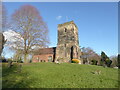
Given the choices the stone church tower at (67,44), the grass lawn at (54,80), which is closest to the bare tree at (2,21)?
the grass lawn at (54,80)

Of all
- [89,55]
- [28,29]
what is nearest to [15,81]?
[28,29]

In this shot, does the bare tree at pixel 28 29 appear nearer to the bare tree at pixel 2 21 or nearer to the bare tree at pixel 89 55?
the bare tree at pixel 2 21

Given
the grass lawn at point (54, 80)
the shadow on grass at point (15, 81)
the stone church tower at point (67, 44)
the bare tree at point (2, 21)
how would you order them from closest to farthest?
the shadow on grass at point (15, 81)
the grass lawn at point (54, 80)
the bare tree at point (2, 21)
the stone church tower at point (67, 44)

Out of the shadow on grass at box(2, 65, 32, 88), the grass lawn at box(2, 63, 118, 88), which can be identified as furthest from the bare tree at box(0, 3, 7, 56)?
the shadow on grass at box(2, 65, 32, 88)

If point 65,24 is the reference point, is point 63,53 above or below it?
below

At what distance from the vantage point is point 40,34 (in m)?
22.5

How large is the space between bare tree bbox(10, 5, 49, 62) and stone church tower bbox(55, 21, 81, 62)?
18754 millimetres

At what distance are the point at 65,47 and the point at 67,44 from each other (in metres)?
1.49

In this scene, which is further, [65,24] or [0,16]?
[65,24]

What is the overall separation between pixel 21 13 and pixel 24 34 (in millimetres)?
4808

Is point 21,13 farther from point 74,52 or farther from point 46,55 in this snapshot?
point 46,55

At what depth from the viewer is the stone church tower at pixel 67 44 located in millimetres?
39681

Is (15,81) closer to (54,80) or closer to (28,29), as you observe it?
(54,80)

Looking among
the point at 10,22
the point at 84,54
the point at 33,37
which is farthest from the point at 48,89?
the point at 84,54
